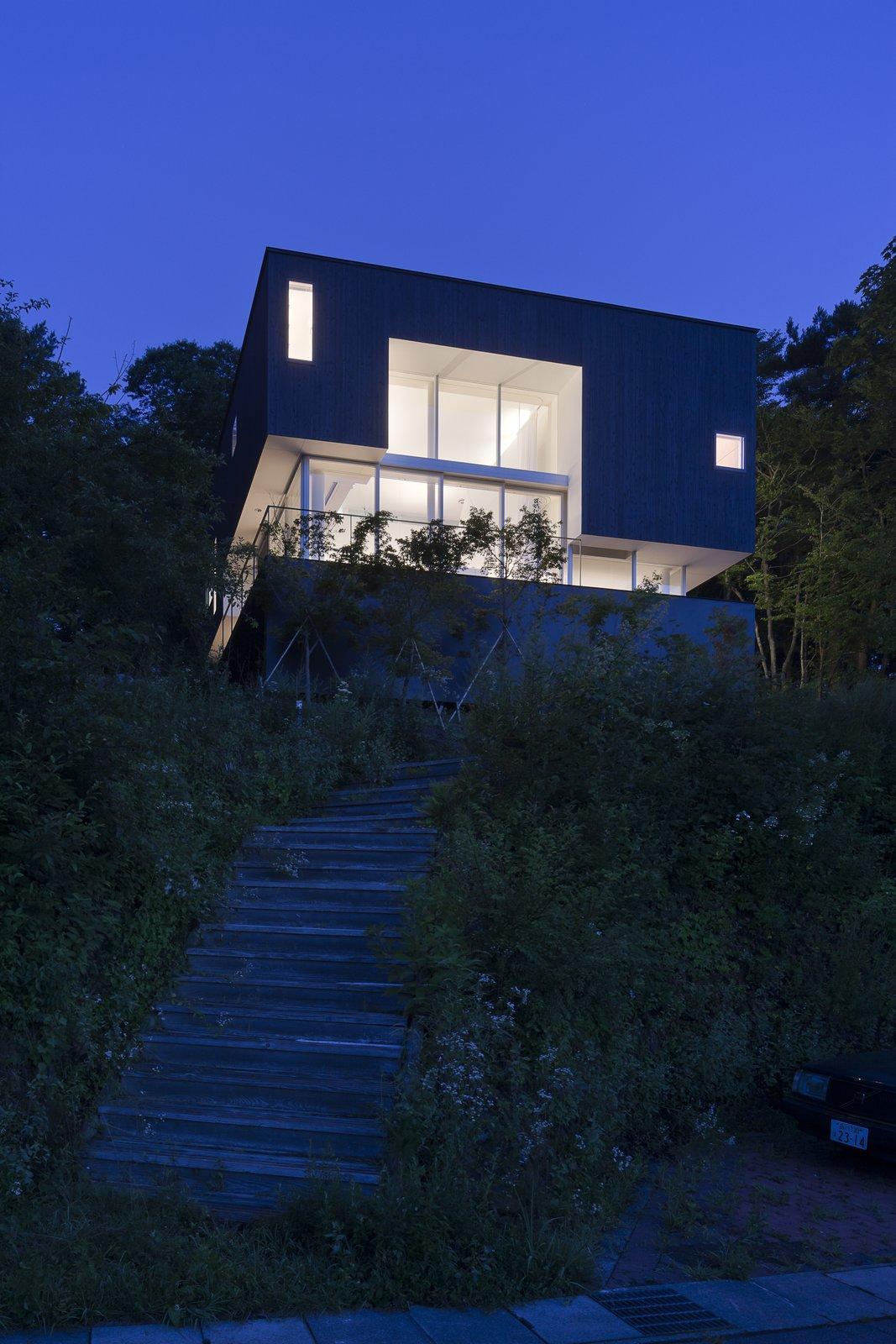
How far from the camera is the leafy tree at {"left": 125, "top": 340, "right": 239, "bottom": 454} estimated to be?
32531 millimetres

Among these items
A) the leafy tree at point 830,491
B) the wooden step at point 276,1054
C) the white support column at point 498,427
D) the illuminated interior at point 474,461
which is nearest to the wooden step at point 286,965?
the wooden step at point 276,1054

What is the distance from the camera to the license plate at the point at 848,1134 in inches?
260

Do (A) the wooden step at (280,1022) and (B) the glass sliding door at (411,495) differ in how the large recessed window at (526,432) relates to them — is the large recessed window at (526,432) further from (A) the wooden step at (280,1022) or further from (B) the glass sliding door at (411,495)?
(A) the wooden step at (280,1022)

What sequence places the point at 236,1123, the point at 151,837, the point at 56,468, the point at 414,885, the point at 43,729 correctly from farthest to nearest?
the point at 56,468 < the point at 414,885 < the point at 151,837 < the point at 43,729 < the point at 236,1123

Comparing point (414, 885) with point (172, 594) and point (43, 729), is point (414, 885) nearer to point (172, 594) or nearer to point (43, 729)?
point (43, 729)

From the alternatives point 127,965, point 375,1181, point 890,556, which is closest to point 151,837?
point 127,965

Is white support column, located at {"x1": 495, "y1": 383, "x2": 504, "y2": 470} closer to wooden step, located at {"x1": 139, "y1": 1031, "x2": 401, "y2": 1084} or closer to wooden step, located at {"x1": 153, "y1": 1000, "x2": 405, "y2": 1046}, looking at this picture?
wooden step, located at {"x1": 153, "y1": 1000, "x2": 405, "y2": 1046}

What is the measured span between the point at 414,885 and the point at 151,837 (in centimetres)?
189

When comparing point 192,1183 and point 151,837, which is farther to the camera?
point 151,837

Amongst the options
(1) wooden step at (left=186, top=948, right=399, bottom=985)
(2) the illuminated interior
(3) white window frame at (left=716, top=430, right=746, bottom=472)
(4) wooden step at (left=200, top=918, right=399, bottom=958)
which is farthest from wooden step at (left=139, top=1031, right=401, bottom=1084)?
(3) white window frame at (left=716, top=430, right=746, bottom=472)

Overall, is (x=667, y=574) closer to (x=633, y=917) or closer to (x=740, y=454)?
(x=740, y=454)

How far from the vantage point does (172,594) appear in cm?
1392

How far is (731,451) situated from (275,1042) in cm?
1642

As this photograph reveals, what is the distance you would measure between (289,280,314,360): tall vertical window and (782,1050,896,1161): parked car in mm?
13719
